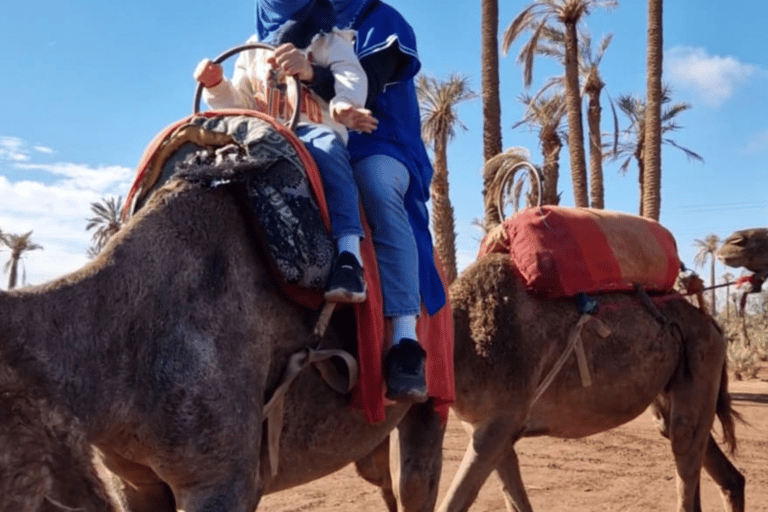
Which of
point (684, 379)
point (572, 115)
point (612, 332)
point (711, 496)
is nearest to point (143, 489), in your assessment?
point (612, 332)

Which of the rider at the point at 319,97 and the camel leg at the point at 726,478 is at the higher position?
the rider at the point at 319,97

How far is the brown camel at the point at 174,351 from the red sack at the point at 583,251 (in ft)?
10.4

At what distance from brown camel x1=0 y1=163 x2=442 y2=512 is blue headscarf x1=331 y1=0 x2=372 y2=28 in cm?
104

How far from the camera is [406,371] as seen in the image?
3.13 meters

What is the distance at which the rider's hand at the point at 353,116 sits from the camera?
3070 mm

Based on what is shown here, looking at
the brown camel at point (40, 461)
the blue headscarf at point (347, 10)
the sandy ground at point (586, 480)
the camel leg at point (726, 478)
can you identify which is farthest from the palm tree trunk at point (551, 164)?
the brown camel at point (40, 461)

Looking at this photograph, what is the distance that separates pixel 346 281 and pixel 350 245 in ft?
0.58

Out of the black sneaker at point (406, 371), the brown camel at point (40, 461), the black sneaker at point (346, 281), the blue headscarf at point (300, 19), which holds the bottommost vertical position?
the brown camel at point (40, 461)

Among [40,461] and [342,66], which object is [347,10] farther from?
[40,461]

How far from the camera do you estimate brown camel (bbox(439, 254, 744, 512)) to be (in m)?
5.36

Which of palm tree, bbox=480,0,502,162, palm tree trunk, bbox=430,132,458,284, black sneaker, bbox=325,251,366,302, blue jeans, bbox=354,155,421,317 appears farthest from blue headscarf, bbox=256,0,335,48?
palm tree trunk, bbox=430,132,458,284

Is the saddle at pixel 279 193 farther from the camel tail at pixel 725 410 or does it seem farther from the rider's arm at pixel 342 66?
A: the camel tail at pixel 725 410

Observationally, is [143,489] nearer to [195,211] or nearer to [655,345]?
[195,211]

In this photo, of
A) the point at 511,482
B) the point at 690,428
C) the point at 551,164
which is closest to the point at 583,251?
the point at 690,428
